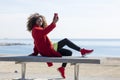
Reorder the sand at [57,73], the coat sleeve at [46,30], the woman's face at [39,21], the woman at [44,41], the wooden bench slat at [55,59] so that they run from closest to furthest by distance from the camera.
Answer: the wooden bench slat at [55,59] < the coat sleeve at [46,30] < the woman at [44,41] < the woman's face at [39,21] < the sand at [57,73]

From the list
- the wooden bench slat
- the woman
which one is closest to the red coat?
the woman

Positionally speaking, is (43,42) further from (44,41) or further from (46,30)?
(46,30)

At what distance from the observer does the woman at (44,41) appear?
9789 mm

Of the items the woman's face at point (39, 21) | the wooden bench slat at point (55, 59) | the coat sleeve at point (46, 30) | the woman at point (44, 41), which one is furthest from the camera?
the woman's face at point (39, 21)

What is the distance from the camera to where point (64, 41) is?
10.1m

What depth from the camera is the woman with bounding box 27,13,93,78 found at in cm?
979

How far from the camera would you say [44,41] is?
32.6 feet

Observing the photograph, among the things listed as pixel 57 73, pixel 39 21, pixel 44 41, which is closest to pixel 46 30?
pixel 44 41

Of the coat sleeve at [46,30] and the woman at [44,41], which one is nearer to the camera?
the coat sleeve at [46,30]

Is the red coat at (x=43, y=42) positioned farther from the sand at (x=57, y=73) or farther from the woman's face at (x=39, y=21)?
the sand at (x=57, y=73)

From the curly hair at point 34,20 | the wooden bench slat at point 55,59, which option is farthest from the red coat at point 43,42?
the wooden bench slat at point 55,59

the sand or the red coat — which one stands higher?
the red coat

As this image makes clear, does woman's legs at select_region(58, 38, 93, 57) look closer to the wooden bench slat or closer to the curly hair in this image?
the curly hair

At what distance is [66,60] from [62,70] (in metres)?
1.13
